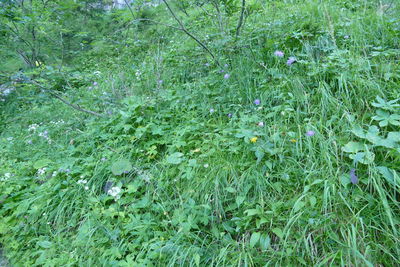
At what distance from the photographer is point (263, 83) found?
228 centimetres

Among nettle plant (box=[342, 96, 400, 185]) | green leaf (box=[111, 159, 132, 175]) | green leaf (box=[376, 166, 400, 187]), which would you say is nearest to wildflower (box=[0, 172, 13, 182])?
green leaf (box=[111, 159, 132, 175])

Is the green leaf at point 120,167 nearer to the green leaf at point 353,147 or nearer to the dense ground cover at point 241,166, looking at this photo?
the dense ground cover at point 241,166

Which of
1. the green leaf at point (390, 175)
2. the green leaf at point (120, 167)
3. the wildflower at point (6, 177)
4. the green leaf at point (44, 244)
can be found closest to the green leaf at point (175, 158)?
the green leaf at point (120, 167)

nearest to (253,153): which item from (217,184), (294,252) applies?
(217,184)

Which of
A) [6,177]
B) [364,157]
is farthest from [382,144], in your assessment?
[6,177]

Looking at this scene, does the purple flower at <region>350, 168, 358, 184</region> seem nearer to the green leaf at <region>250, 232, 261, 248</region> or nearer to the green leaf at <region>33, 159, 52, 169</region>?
the green leaf at <region>250, 232, 261, 248</region>

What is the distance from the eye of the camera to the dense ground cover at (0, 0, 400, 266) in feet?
4.30

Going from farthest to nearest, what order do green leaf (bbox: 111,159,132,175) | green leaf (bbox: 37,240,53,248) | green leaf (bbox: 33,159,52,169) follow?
green leaf (bbox: 33,159,52,169) < green leaf (bbox: 111,159,132,175) < green leaf (bbox: 37,240,53,248)

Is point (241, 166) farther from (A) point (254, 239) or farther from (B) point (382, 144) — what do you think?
(B) point (382, 144)

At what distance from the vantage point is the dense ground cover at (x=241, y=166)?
1310 millimetres

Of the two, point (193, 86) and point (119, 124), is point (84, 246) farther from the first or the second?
point (193, 86)

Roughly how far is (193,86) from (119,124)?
0.92 metres

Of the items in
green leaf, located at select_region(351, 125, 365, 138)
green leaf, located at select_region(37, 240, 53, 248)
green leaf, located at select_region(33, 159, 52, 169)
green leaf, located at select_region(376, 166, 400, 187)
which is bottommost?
green leaf, located at select_region(37, 240, 53, 248)

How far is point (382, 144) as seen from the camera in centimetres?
132
